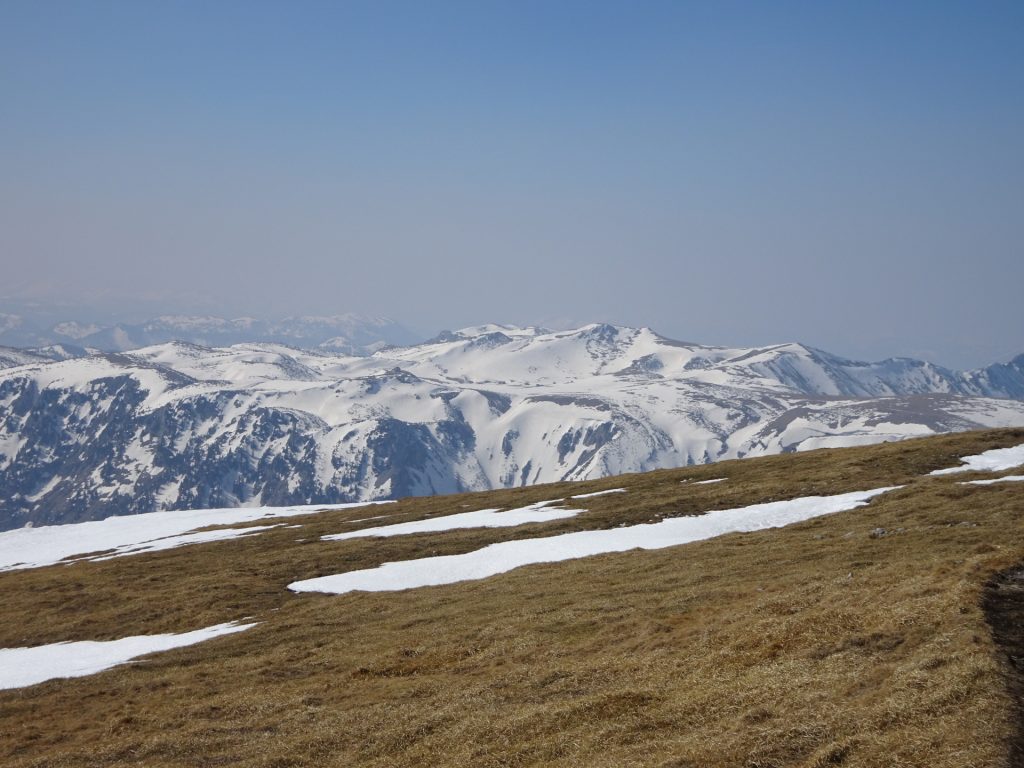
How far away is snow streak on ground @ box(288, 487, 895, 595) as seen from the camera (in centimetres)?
5561

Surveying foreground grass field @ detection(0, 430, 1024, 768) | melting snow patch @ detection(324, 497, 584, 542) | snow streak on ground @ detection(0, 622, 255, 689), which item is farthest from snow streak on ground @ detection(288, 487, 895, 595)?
snow streak on ground @ detection(0, 622, 255, 689)

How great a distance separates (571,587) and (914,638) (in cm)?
2426

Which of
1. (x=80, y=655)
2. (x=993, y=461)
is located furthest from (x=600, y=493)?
(x=80, y=655)

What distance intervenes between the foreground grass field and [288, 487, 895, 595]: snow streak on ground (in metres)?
2.66

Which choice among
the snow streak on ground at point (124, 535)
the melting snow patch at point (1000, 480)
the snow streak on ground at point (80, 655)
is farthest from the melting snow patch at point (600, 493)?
the snow streak on ground at point (80, 655)

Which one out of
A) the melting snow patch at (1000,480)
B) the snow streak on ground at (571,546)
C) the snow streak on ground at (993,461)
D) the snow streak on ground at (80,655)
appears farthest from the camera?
the snow streak on ground at (993,461)

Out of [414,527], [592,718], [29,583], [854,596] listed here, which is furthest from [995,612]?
[29,583]

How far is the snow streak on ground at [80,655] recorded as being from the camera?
43312 millimetres

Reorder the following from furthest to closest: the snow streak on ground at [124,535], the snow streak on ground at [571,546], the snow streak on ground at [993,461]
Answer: the snow streak on ground at [124,535] → the snow streak on ground at [993,461] → the snow streak on ground at [571,546]

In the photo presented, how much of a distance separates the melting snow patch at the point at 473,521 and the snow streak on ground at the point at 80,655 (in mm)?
27092

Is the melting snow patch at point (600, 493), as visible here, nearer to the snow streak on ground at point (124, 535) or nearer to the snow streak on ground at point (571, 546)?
the snow streak on ground at point (571, 546)

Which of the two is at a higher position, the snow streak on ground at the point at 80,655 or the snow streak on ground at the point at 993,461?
the snow streak on ground at the point at 993,461

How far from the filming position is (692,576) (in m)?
43.4

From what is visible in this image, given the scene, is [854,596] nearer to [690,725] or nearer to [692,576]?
[690,725]
